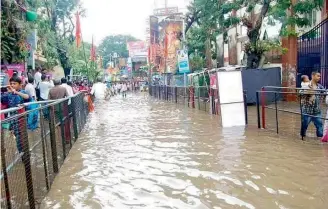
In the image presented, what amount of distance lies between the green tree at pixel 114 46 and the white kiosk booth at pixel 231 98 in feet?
284

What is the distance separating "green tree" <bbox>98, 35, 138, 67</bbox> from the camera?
316 ft

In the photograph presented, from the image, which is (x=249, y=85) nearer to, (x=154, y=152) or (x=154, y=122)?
(x=154, y=122)

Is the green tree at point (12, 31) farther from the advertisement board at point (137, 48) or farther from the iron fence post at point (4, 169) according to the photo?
the advertisement board at point (137, 48)

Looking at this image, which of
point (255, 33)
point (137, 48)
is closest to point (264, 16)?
point (255, 33)

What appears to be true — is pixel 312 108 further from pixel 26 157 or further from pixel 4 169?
pixel 4 169

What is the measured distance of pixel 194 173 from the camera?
6.21 metres

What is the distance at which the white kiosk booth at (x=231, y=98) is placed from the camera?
35.7 ft

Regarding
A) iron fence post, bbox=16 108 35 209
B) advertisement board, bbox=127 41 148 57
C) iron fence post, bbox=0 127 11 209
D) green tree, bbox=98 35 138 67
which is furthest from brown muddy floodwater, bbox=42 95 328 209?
green tree, bbox=98 35 138 67

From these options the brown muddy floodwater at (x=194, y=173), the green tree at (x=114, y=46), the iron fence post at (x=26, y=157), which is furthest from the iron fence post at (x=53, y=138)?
the green tree at (x=114, y=46)

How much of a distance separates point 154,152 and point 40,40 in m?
13.9

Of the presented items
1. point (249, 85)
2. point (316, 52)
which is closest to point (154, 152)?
point (249, 85)

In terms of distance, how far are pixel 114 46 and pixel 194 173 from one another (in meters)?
92.8

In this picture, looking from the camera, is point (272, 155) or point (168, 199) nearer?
point (168, 199)

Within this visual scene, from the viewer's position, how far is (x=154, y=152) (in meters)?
8.03
